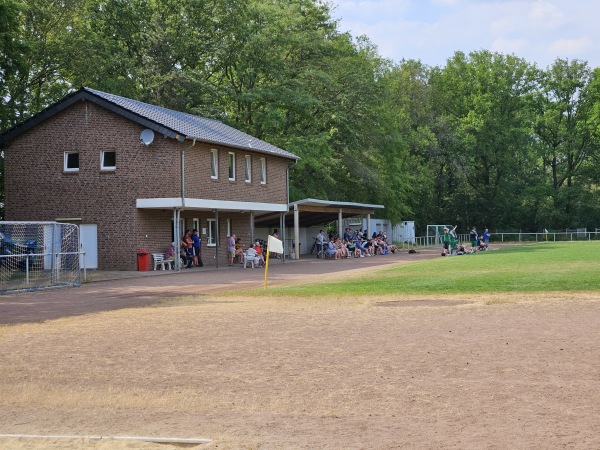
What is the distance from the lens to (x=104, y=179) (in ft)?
119

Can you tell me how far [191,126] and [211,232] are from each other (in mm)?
5663

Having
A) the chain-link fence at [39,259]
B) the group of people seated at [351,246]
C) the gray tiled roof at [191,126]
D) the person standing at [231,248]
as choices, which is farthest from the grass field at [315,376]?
the group of people seated at [351,246]

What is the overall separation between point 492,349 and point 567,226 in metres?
72.1

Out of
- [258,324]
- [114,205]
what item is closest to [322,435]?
[258,324]

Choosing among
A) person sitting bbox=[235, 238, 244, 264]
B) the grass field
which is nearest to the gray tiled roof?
person sitting bbox=[235, 238, 244, 264]

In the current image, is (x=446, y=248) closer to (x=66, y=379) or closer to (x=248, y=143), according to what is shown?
(x=248, y=143)

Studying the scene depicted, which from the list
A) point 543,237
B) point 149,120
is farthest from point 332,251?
point 543,237

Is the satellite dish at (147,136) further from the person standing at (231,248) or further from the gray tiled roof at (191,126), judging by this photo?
the person standing at (231,248)

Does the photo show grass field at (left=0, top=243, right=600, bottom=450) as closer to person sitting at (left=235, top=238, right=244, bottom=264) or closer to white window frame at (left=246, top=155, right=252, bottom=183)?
person sitting at (left=235, top=238, right=244, bottom=264)

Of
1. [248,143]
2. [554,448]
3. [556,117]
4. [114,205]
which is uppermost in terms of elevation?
[556,117]

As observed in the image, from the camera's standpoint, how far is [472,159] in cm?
8012

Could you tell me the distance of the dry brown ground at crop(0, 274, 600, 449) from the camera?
7.48m

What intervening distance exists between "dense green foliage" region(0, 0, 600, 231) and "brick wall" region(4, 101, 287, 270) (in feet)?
16.1

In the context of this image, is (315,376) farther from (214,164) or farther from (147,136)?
(214,164)
